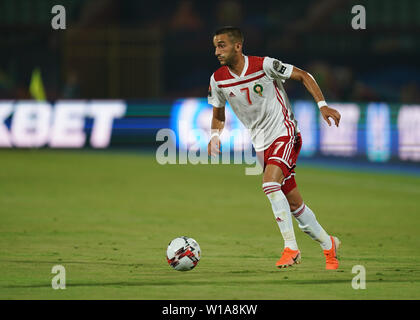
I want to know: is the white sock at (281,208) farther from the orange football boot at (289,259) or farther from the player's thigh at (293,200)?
the player's thigh at (293,200)

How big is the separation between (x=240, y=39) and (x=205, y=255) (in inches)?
90.3

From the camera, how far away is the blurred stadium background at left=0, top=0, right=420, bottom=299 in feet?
28.1

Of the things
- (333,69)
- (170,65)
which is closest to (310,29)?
(333,69)

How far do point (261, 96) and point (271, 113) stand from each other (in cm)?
18

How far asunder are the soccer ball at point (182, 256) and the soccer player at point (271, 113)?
0.79 m

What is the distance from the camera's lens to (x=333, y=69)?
30734 mm

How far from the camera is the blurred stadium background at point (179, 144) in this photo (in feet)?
28.1

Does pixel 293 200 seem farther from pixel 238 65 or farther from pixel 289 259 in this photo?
pixel 238 65

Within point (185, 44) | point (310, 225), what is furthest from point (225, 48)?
point (185, 44)

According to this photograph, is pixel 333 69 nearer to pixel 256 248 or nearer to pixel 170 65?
pixel 170 65

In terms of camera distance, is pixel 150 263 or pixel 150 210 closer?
pixel 150 263

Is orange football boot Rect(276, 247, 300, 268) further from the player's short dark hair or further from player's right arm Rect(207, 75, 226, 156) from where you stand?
the player's short dark hair

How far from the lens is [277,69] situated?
838 cm

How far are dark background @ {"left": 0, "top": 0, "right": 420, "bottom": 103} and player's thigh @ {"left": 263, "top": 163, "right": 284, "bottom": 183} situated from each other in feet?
65.4
